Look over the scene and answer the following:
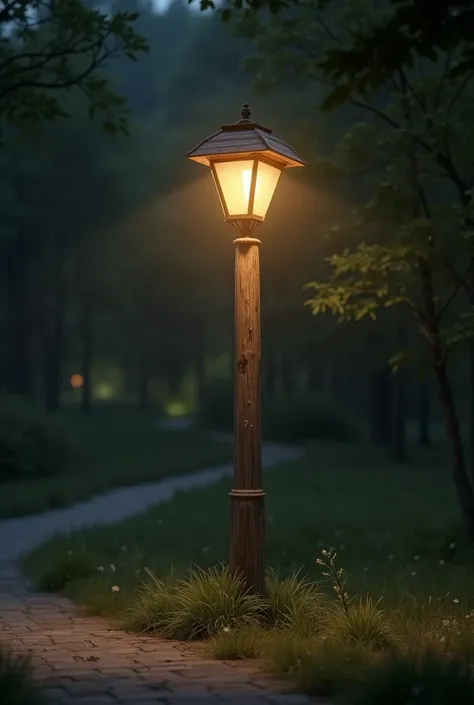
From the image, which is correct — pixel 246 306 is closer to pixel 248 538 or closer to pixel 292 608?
pixel 248 538

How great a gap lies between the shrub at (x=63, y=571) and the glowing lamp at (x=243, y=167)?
13.8ft

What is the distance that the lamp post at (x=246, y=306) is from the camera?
796cm

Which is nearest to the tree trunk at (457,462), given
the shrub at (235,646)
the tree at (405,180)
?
the tree at (405,180)

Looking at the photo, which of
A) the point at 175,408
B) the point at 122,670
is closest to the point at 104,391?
the point at 175,408

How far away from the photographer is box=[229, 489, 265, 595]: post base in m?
7.89

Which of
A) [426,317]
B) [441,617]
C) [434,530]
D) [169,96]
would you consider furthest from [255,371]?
[169,96]

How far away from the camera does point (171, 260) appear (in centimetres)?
4741

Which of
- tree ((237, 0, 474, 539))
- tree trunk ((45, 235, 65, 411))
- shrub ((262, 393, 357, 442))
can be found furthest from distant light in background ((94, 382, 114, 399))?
tree ((237, 0, 474, 539))

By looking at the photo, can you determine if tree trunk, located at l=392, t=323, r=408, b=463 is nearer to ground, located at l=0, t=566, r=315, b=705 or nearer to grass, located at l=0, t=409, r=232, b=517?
grass, located at l=0, t=409, r=232, b=517

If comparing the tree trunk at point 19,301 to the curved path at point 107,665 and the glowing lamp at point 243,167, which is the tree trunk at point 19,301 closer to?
the curved path at point 107,665

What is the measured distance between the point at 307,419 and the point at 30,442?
16605mm

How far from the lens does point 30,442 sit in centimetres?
2378

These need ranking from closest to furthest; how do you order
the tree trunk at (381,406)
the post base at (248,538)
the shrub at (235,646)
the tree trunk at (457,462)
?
the shrub at (235,646) < the post base at (248,538) < the tree trunk at (457,462) < the tree trunk at (381,406)

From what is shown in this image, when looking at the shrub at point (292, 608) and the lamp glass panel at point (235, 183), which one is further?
the lamp glass panel at point (235, 183)
